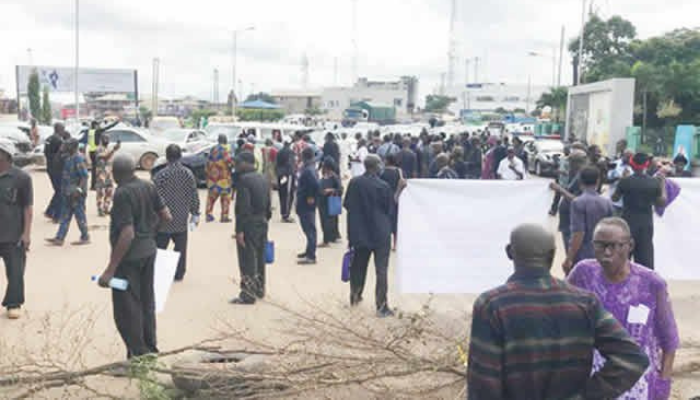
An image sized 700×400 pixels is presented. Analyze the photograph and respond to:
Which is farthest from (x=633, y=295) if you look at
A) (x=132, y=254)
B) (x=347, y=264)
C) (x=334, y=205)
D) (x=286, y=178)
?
(x=286, y=178)

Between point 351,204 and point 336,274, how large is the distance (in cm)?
253

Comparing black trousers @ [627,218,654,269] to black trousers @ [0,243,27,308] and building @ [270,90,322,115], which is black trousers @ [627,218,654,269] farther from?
building @ [270,90,322,115]

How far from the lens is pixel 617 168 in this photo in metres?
Answer: 11.0

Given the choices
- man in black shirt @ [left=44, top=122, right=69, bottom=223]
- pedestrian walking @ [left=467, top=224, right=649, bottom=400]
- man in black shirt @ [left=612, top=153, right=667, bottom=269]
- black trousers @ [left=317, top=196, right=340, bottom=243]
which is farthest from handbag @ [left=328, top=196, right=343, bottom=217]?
pedestrian walking @ [left=467, top=224, right=649, bottom=400]

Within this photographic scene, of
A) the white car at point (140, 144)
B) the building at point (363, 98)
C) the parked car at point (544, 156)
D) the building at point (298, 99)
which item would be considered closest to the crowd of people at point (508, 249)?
the white car at point (140, 144)

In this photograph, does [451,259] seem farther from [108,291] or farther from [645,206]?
[108,291]

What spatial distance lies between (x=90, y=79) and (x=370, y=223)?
6272cm

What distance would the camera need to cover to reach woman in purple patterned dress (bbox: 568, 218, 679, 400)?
12.0 ft

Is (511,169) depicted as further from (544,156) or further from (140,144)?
(140,144)

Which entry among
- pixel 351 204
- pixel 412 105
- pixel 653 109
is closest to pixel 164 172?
pixel 351 204

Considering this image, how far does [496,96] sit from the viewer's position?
135 m

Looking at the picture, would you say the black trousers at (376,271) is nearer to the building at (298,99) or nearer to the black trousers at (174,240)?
the black trousers at (174,240)

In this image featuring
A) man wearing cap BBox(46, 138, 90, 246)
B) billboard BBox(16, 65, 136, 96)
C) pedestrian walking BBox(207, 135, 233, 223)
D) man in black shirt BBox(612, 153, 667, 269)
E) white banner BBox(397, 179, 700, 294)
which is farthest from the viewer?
billboard BBox(16, 65, 136, 96)

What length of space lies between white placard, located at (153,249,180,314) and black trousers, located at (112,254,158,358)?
91 mm
